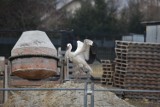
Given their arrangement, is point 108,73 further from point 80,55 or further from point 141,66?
point 80,55

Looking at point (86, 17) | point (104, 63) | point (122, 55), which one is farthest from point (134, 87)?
point (86, 17)

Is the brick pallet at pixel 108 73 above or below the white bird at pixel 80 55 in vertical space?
below

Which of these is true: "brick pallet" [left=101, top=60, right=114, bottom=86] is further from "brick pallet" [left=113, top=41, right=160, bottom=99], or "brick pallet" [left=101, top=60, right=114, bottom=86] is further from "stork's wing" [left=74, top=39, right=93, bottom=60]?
"stork's wing" [left=74, top=39, right=93, bottom=60]

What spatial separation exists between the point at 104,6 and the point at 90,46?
31865 mm

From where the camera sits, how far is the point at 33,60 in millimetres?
13883

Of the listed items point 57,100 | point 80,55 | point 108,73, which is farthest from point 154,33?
point 57,100

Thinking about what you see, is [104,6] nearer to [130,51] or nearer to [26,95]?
[130,51]

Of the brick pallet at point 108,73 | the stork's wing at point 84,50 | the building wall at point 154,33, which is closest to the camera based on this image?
the stork's wing at point 84,50

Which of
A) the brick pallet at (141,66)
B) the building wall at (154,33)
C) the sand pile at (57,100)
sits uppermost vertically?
the building wall at (154,33)

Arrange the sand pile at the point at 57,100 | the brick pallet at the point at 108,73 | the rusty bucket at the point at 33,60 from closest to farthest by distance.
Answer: the sand pile at the point at 57,100, the rusty bucket at the point at 33,60, the brick pallet at the point at 108,73

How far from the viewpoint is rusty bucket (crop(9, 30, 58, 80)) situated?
45.3 ft

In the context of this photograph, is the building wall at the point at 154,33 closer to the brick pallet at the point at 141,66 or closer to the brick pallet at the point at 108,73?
the brick pallet at the point at 108,73

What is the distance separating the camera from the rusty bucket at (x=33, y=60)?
544 inches

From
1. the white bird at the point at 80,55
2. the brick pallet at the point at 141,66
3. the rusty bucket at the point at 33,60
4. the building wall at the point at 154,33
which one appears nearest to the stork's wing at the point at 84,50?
the white bird at the point at 80,55
